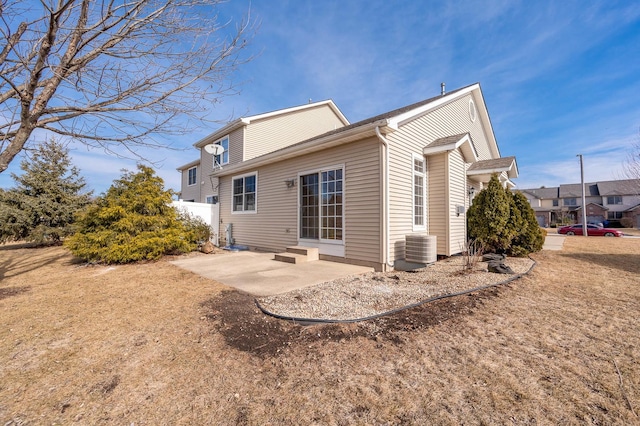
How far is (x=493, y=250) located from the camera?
7875 millimetres

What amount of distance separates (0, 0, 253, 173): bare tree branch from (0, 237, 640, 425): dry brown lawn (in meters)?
2.36

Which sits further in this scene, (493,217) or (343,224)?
(493,217)

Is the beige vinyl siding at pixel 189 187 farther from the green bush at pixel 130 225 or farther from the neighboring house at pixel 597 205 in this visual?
the neighboring house at pixel 597 205

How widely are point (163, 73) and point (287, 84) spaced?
5640 millimetres

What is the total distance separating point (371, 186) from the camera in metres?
6.29

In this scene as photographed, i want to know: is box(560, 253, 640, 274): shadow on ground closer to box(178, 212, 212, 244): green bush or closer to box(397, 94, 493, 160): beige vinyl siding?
box(397, 94, 493, 160): beige vinyl siding

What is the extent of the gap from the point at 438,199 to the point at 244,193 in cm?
738

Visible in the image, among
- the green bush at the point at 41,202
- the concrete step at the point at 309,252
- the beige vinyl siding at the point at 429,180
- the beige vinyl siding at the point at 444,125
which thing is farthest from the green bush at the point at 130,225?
the beige vinyl siding at the point at 444,125

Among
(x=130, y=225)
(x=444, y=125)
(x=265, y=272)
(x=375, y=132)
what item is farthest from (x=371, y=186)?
(x=130, y=225)

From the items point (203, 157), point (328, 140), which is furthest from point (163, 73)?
point (203, 157)

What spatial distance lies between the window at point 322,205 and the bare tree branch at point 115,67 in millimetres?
4067

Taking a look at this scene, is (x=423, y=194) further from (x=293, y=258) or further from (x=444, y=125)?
(x=293, y=258)

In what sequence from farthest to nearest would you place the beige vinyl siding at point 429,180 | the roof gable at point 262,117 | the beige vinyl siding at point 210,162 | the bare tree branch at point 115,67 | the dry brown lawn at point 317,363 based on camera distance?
the beige vinyl siding at point 210,162 < the roof gable at point 262,117 < the beige vinyl siding at point 429,180 < the bare tree branch at point 115,67 < the dry brown lawn at point 317,363

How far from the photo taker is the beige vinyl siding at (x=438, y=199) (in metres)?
7.60
